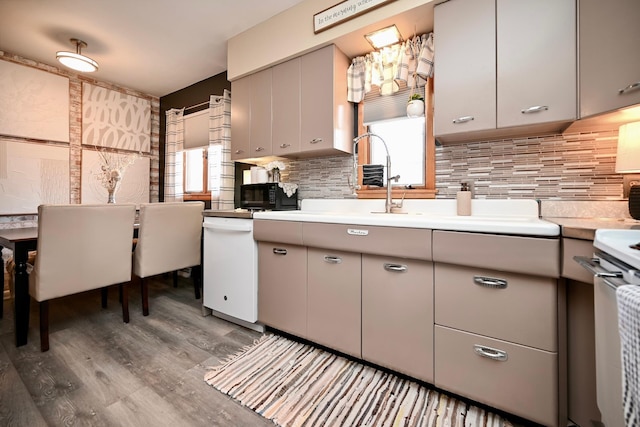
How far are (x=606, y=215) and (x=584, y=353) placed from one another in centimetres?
77

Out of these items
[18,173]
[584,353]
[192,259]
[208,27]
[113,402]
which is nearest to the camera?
[584,353]

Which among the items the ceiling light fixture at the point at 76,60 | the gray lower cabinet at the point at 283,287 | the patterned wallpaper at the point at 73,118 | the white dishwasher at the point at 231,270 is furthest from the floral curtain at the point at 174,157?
the gray lower cabinet at the point at 283,287

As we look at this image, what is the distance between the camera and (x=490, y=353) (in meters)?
1.14

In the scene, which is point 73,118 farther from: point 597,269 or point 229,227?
point 597,269

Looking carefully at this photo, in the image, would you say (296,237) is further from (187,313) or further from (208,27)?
(208,27)

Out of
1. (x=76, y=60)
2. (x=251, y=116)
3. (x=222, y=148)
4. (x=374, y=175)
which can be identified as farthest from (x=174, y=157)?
(x=374, y=175)

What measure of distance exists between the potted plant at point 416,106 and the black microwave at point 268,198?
3.83 ft

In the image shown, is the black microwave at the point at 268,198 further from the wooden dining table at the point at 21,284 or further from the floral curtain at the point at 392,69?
the wooden dining table at the point at 21,284

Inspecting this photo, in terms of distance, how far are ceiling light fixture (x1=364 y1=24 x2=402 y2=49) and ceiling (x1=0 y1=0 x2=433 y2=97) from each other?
46 mm

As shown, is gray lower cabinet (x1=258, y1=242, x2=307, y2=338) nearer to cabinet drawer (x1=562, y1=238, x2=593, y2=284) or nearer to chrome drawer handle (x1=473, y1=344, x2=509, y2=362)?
chrome drawer handle (x1=473, y1=344, x2=509, y2=362)

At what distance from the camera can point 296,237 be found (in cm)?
170

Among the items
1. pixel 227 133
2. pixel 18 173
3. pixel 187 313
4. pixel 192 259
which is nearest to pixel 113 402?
pixel 187 313

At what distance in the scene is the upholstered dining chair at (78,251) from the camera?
5.65 feet

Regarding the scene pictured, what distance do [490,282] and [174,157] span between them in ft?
12.9
